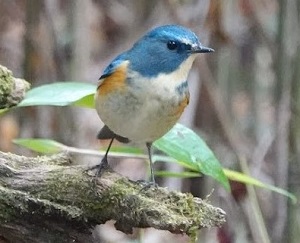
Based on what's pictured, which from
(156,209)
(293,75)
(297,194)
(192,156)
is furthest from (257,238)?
(156,209)

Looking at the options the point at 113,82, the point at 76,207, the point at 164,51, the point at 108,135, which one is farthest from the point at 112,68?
the point at 76,207

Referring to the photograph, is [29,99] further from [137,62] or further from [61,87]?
[137,62]

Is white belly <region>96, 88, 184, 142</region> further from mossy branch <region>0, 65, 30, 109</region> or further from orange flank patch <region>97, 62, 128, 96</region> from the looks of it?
mossy branch <region>0, 65, 30, 109</region>

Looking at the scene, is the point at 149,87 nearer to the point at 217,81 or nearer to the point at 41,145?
the point at 41,145

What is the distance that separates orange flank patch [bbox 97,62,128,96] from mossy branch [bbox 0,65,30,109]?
0.25m

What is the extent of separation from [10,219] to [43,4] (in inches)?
91.2

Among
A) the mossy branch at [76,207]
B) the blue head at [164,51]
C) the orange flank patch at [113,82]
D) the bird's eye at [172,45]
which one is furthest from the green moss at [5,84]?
the bird's eye at [172,45]

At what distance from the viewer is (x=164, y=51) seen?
262cm

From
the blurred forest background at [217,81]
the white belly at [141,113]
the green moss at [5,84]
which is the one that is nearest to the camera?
the green moss at [5,84]

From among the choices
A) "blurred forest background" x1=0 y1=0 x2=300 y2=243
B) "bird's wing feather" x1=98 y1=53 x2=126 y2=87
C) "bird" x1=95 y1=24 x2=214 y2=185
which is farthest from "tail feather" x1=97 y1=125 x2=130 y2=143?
"blurred forest background" x1=0 y1=0 x2=300 y2=243

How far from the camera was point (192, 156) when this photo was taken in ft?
8.27

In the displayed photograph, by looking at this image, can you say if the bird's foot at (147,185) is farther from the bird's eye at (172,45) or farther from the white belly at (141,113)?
the bird's eye at (172,45)

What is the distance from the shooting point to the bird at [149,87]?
2.47 metres

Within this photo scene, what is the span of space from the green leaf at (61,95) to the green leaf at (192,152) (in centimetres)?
28
